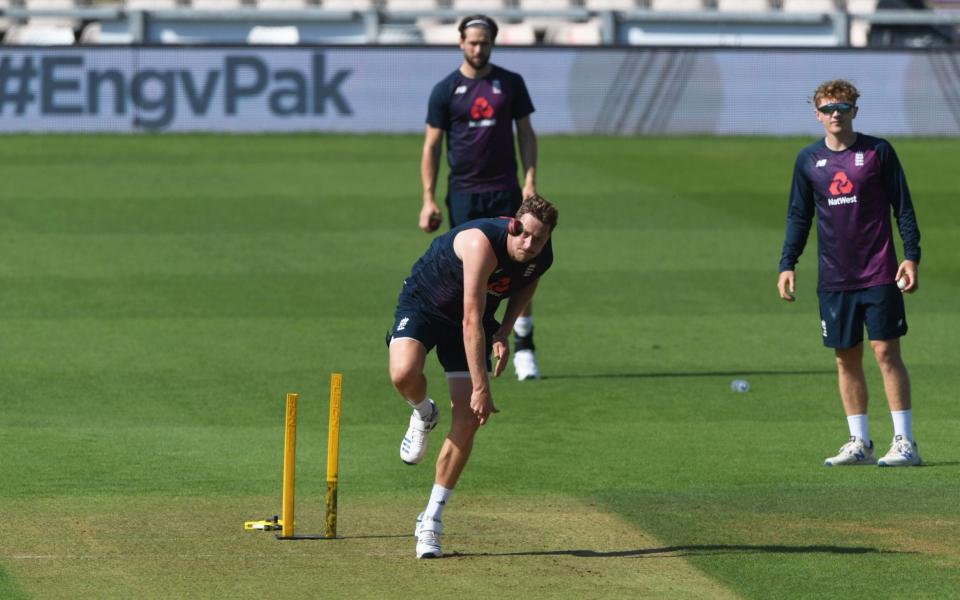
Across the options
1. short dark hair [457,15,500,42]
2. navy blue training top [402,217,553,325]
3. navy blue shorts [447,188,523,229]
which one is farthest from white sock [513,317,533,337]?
navy blue training top [402,217,553,325]

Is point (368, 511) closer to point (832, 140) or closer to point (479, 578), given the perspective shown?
point (479, 578)

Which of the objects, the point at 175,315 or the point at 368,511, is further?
the point at 175,315

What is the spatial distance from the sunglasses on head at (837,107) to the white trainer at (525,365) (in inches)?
157

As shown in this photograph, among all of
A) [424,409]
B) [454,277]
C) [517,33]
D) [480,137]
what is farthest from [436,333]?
[517,33]

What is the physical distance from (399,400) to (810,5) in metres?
21.5

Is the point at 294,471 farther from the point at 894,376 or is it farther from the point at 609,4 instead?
the point at 609,4

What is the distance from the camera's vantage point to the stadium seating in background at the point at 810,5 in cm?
3244

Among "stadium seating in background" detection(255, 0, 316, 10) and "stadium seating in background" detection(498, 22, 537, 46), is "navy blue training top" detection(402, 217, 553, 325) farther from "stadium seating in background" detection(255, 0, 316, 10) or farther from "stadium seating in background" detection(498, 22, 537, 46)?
"stadium seating in background" detection(255, 0, 316, 10)

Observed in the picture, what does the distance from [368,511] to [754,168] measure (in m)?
15.7

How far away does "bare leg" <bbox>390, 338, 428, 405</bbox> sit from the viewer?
352 inches

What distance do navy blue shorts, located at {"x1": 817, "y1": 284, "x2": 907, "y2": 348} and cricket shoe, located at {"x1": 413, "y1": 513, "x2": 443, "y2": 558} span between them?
3.26m

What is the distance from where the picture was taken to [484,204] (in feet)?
44.3

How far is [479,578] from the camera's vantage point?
27.7ft

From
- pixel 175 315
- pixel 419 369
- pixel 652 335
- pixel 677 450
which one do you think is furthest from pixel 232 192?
pixel 419 369
